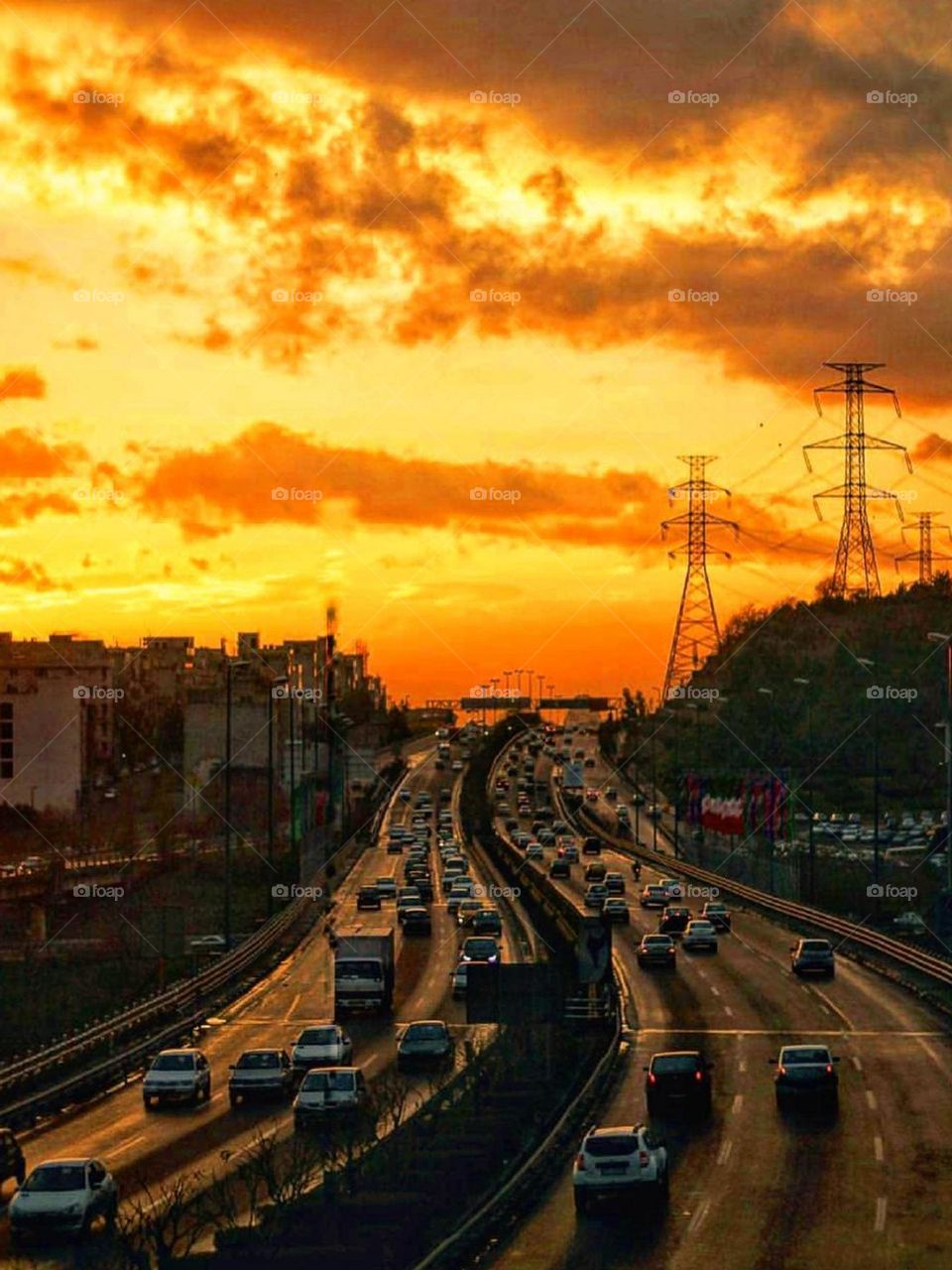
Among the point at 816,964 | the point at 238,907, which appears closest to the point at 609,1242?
the point at 816,964

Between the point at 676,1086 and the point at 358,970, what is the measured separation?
2199cm

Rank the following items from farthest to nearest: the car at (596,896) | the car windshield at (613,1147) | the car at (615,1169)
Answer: the car at (596,896) < the car windshield at (613,1147) < the car at (615,1169)

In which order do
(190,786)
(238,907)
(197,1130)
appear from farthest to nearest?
(190,786) < (238,907) < (197,1130)

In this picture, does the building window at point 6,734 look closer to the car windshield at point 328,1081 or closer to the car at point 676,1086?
the car windshield at point 328,1081

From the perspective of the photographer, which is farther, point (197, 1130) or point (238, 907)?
point (238, 907)

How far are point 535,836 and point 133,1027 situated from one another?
90.2m

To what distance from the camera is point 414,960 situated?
72688mm

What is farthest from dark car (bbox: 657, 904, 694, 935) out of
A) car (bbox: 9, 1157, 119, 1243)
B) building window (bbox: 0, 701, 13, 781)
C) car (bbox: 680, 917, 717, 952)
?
building window (bbox: 0, 701, 13, 781)

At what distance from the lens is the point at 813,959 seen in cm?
6159

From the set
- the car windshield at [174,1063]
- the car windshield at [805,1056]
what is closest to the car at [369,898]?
the car windshield at [174,1063]

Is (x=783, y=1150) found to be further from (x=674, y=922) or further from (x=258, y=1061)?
(x=674, y=922)

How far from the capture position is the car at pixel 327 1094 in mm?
36344

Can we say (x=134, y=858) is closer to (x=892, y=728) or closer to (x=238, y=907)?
(x=238, y=907)

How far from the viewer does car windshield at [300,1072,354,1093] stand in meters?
36.9
